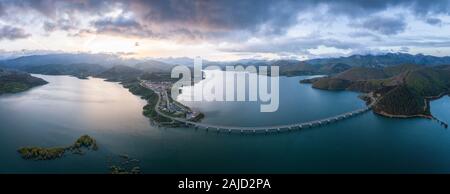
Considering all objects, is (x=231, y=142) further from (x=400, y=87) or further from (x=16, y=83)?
(x=16, y=83)

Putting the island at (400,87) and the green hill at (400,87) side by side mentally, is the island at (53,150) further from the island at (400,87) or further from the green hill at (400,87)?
the green hill at (400,87)

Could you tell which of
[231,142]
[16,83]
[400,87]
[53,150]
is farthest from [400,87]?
[16,83]

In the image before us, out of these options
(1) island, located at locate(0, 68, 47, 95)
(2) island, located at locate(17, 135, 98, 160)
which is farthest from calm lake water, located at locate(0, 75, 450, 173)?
(1) island, located at locate(0, 68, 47, 95)

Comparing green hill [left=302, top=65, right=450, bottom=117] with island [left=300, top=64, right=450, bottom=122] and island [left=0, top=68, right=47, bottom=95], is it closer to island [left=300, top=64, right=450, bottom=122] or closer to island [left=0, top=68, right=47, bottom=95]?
island [left=300, top=64, right=450, bottom=122]

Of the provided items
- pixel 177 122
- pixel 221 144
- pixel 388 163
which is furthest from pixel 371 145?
pixel 177 122

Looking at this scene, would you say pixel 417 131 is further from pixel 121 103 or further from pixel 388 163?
pixel 121 103

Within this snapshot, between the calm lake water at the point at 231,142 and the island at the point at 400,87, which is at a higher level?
the island at the point at 400,87

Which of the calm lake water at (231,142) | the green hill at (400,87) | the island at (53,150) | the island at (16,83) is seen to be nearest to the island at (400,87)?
the green hill at (400,87)
